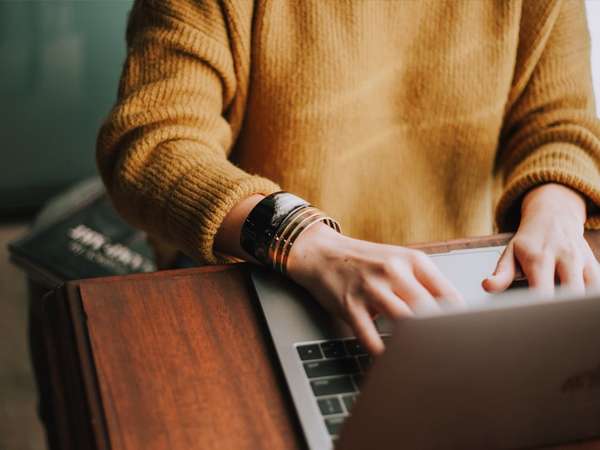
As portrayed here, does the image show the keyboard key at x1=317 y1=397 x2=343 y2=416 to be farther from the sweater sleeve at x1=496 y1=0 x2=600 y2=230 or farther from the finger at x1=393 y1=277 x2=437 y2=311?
the sweater sleeve at x1=496 y1=0 x2=600 y2=230

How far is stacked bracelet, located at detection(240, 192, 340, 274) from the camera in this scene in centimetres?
60

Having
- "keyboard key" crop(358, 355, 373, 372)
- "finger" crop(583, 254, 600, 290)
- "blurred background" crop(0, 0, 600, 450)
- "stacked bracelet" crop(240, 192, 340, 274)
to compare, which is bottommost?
"keyboard key" crop(358, 355, 373, 372)

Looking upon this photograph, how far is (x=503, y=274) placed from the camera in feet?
2.02

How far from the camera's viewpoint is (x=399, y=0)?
0.83 m

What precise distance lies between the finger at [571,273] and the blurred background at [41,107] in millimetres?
1212

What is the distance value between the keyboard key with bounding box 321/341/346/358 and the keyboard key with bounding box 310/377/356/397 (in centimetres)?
2

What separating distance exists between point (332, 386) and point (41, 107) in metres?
1.48

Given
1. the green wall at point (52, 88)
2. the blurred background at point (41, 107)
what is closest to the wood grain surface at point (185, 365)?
the blurred background at point (41, 107)

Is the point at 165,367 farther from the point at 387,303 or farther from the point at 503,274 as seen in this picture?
the point at 503,274

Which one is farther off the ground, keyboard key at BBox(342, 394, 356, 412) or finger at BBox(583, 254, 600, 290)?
finger at BBox(583, 254, 600, 290)

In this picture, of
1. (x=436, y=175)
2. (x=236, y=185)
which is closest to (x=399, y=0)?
(x=436, y=175)

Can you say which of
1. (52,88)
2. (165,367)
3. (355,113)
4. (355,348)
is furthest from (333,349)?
(52,88)

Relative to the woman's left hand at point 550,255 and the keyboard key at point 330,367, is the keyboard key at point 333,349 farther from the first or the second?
the woman's left hand at point 550,255

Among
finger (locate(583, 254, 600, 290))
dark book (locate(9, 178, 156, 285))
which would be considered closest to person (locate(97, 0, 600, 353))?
finger (locate(583, 254, 600, 290))
